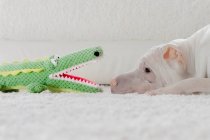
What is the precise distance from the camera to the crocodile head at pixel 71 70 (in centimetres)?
134

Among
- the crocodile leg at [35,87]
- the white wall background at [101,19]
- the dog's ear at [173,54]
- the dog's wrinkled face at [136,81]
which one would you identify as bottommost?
the dog's wrinkled face at [136,81]

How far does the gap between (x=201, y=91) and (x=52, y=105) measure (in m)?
0.72

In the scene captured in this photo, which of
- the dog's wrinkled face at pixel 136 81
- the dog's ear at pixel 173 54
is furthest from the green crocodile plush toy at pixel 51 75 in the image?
the dog's ear at pixel 173 54

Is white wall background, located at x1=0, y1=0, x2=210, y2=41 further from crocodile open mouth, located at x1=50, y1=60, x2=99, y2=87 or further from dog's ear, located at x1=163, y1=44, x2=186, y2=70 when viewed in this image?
crocodile open mouth, located at x1=50, y1=60, x2=99, y2=87

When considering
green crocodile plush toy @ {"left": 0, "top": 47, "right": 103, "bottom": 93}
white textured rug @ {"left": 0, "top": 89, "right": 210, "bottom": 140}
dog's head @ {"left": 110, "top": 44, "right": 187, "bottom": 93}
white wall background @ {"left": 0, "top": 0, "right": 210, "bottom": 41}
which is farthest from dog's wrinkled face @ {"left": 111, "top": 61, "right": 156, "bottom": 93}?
white textured rug @ {"left": 0, "top": 89, "right": 210, "bottom": 140}

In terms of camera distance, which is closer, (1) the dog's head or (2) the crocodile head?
(2) the crocodile head

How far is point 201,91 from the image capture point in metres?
1.49

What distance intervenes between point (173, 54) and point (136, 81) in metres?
0.16

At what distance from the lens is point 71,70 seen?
1.38 meters

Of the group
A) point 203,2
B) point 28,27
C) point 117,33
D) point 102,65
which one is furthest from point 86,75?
point 203,2

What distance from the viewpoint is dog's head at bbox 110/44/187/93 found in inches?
67.8

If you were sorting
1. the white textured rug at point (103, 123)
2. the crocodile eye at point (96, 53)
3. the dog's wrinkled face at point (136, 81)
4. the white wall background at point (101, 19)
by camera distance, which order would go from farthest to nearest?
the white wall background at point (101, 19)
the dog's wrinkled face at point (136, 81)
the crocodile eye at point (96, 53)
the white textured rug at point (103, 123)

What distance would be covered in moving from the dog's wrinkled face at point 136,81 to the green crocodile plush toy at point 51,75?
0.90 feet

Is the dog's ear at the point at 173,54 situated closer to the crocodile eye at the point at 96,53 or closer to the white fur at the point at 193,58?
the white fur at the point at 193,58
